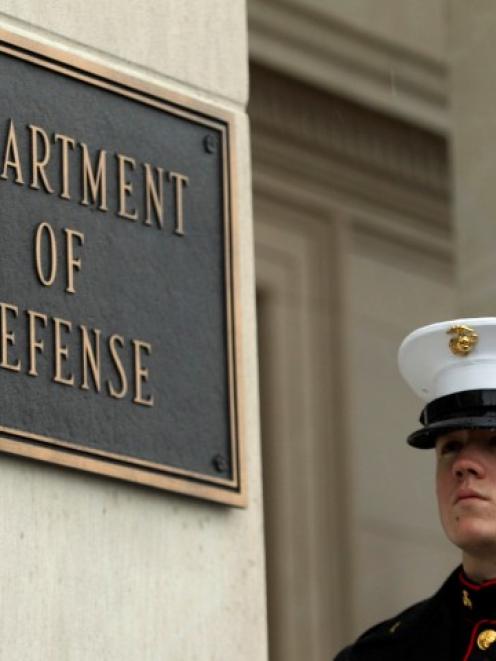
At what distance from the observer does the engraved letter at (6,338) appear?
6703mm

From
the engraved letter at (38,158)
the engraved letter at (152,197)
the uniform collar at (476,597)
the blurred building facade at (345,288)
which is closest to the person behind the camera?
the uniform collar at (476,597)

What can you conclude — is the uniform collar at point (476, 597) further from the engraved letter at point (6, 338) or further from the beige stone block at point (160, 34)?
the beige stone block at point (160, 34)

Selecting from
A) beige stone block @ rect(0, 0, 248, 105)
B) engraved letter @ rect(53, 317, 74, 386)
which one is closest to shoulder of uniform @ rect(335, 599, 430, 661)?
engraved letter @ rect(53, 317, 74, 386)

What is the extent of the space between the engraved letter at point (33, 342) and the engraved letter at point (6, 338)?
1.5 inches

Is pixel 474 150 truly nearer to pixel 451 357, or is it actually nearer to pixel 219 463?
pixel 219 463

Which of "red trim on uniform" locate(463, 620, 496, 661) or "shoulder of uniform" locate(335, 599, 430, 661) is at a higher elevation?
"shoulder of uniform" locate(335, 599, 430, 661)

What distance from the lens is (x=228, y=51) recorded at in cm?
751

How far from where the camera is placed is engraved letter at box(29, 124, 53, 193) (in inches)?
273

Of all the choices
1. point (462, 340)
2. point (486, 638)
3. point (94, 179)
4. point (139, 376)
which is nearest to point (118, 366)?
point (139, 376)

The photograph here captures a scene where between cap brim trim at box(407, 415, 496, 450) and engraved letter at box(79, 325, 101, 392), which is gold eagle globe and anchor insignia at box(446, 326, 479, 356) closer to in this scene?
cap brim trim at box(407, 415, 496, 450)

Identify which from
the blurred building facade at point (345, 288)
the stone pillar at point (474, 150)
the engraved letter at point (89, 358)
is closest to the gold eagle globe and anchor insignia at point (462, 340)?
the engraved letter at point (89, 358)

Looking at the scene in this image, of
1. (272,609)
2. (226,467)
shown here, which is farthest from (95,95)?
(272,609)

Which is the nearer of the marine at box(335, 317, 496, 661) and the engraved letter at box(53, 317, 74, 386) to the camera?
the marine at box(335, 317, 496, 661)

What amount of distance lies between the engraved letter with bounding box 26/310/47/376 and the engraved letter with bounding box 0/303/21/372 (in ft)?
0.12
